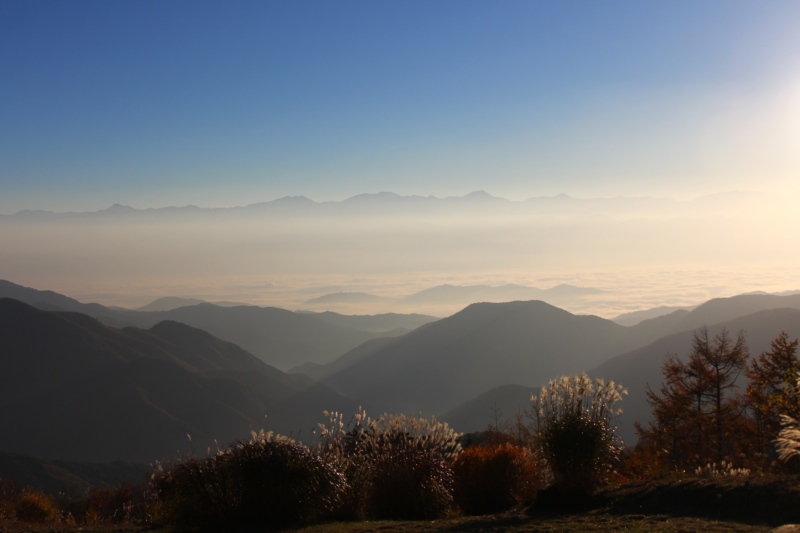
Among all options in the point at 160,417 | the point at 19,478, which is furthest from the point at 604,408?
the point at 160,417

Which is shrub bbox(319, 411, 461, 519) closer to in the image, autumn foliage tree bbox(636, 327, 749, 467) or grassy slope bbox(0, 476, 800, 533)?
grassy slope bbox(0, 476, 800, 533)

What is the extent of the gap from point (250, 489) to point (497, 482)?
5.36 meters

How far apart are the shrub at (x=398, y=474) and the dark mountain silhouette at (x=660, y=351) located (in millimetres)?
106604

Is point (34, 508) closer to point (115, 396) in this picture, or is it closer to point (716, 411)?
point (716, 411)

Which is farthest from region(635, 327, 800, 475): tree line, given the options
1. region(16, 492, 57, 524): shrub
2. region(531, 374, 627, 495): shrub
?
region(16, 492, 57, 524): shrub

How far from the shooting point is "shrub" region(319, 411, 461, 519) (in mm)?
13688

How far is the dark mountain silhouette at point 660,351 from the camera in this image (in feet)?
399

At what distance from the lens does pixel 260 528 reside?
11570 mm

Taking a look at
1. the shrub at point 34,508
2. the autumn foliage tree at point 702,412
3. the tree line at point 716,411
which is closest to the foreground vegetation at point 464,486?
the shrub at point 34,508

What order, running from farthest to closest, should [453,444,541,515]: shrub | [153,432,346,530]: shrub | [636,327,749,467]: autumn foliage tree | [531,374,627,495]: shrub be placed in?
1. [636,327,749,467]: autumn foliage tree
2. [453,444,541,515]: shrub
3. [531,374,627,495]: shrub
4. [153,432,346,530]: shrub

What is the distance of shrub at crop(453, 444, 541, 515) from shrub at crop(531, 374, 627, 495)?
1.92 ft

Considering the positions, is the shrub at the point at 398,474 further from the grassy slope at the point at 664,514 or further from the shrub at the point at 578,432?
the shrub at the point at 578,432

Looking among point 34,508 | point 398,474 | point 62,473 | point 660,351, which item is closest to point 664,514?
point 398,474

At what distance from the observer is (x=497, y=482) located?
14266 mm
